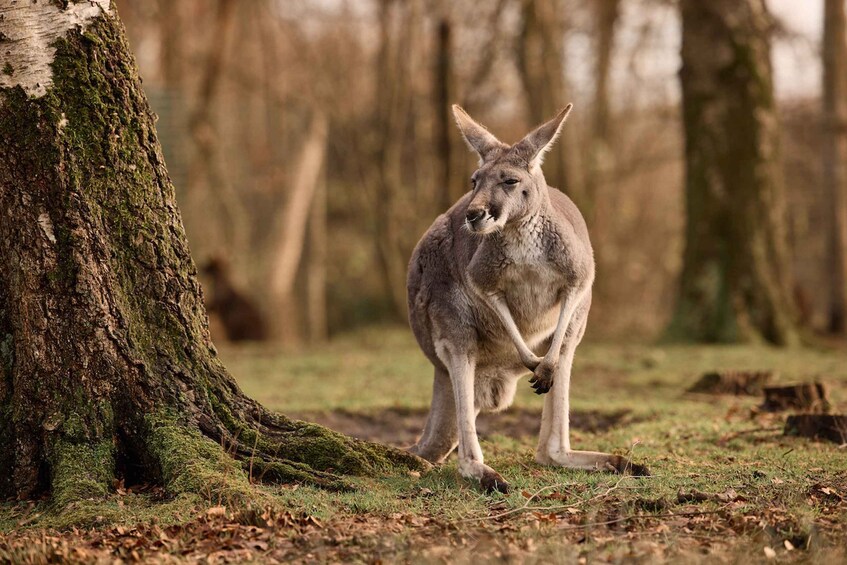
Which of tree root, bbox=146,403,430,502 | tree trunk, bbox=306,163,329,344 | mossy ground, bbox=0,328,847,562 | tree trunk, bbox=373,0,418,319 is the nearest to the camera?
mossy ground, bbox=0,328,847,562

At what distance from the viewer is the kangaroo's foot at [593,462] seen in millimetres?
5535

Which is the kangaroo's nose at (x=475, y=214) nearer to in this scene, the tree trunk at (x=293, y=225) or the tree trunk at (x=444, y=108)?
the tree trunk at (x=444, y=108)

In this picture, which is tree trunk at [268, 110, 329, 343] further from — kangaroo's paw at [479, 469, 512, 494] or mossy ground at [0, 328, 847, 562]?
kangaroo's paw at [479, 469, 512, 494]

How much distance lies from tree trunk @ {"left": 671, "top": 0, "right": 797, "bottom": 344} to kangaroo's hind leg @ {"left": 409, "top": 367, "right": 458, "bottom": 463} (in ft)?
25.5

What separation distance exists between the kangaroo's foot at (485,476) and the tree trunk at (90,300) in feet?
2.22

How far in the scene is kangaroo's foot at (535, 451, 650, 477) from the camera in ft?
18.2

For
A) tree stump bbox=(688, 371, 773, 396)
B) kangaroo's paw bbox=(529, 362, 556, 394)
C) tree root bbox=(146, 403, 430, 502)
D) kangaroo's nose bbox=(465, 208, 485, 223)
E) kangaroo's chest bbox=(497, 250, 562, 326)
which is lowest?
A: tree stump bbox=(688, 371, 773, 396)

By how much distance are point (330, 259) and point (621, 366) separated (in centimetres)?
1370

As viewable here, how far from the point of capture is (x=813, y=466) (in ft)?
19.0

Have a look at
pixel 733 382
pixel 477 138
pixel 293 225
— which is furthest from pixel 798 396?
pixel 293 225

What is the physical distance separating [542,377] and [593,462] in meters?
0.56

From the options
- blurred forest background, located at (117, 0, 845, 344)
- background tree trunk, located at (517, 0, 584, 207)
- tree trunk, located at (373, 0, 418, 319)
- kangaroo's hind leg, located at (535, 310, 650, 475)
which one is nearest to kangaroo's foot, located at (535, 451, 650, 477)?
kangaroo's hind leg, located at (535, 310, 650, 475)

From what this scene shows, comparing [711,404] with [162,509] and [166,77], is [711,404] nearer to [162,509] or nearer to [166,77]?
[162,509]

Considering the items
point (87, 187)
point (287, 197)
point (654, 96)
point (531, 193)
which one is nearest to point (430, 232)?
point (531, 193)
